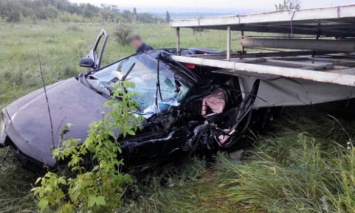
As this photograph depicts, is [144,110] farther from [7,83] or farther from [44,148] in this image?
[7,83]

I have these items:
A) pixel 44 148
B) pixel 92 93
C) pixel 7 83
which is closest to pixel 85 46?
pixel 7 83

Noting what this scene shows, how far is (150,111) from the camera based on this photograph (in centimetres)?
327

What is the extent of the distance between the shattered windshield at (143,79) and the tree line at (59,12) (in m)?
22.7

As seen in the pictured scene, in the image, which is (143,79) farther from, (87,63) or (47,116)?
(47,116)

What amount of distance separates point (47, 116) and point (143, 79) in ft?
3.76

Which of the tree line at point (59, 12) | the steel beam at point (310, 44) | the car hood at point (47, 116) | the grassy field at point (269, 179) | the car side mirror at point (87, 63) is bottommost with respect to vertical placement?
the grassy field at point (269, 179)

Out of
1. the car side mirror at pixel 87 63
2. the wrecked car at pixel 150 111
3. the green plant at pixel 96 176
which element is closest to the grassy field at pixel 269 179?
the wrecked car at pixel 150 111

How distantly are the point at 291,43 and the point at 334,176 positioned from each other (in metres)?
2.35

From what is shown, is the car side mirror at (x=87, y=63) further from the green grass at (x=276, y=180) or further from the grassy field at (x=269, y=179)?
the green grass at (x=276, y=180)

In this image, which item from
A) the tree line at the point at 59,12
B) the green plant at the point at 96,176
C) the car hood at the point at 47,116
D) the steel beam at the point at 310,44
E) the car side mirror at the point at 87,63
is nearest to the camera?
the green plant at the point at 96,176

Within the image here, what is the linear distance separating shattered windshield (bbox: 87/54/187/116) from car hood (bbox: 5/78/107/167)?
28 centimetres

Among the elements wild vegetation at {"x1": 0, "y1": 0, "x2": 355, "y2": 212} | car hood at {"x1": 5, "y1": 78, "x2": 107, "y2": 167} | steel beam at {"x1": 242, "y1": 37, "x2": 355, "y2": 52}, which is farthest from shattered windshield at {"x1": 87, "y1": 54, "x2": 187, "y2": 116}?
steel beam at {"x1": 242, "y1": 37, "x2": 355, "y2": 52}

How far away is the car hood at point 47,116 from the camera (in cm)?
279

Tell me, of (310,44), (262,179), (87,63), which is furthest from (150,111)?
(310,44)
